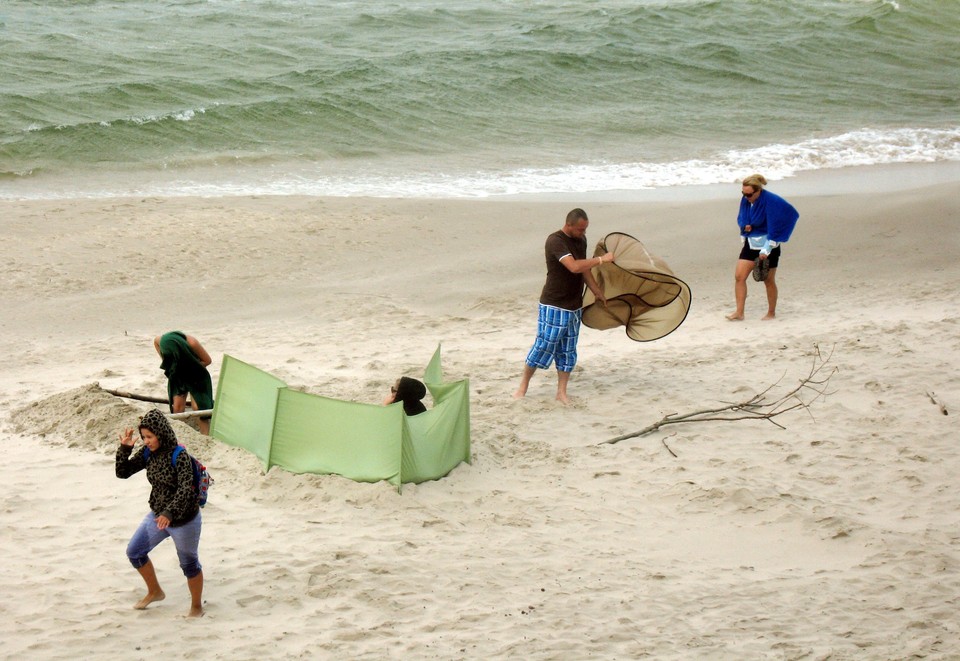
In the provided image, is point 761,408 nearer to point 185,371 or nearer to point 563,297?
point 563,297

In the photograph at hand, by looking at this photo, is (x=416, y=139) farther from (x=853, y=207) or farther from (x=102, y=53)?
(x=102, y=53)

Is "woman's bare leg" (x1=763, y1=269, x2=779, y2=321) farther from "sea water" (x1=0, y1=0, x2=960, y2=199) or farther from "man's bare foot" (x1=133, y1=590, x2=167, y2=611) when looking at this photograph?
"man's bare foot" (x1=133, y1=590, x2=167, y2=611)

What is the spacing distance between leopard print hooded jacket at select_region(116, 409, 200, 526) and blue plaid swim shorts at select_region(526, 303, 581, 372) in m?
3.52

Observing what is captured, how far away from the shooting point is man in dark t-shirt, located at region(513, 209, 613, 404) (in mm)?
7250

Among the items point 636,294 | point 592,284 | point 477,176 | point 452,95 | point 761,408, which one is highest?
point 452,95

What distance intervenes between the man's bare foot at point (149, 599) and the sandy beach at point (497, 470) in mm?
64

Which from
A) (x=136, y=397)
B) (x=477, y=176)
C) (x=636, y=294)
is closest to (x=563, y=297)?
(x=636, y=294)

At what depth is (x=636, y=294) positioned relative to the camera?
800 cm

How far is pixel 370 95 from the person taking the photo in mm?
21047

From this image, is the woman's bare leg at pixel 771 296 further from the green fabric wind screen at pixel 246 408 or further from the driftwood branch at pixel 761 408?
the green fabric wind screen at pixel 246 408

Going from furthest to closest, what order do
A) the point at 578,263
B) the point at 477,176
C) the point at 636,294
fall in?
1. the point at 477,176
2. the point at 636,294
3. the point at 578,263

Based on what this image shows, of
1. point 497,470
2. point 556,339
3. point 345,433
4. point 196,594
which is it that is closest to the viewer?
point 196,594

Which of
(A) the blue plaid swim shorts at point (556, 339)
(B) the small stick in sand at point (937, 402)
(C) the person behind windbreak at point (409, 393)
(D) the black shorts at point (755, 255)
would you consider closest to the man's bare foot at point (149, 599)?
(C) the person behind windbreak at point (409, 393)

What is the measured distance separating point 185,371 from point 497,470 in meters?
2.26
